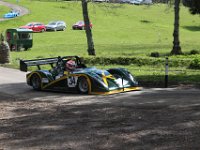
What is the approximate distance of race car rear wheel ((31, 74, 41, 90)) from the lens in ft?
54.5

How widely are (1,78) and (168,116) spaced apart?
1139cm

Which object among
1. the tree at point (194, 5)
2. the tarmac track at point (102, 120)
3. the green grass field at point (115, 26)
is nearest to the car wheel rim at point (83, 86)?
the tarmac track at point (102, 120)

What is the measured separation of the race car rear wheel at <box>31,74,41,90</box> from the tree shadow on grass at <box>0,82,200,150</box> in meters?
2.96

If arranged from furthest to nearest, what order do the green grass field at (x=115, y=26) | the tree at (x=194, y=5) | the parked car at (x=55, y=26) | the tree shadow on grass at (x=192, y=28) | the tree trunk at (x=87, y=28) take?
the tree shadow on grass at (x=192, y=28) → the parked car at (x=55, y=26) → the green grass field at (x=115, y=26) → the tree trunk at (x=87, y=28) → the tree at (x=194, y=5)

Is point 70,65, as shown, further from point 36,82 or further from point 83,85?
point 36,82

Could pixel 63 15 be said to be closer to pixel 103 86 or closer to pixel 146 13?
pixel 146 13

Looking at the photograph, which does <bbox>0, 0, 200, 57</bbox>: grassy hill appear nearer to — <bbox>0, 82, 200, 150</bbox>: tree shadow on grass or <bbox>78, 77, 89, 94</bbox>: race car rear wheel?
<bbox>78, 77, 89, 94</bbox>: race car rear wheel

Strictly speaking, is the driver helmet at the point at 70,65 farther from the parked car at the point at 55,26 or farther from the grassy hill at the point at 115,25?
the parked car at the point at 55,26

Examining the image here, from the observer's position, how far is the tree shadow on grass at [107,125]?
822 cm

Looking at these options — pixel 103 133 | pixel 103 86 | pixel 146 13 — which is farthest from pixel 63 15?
pixel 103 133

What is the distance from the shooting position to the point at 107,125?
9797 mm

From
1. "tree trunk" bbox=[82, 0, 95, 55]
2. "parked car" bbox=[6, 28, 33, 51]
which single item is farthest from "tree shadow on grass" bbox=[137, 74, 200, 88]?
"parked car" bbox=[6, 28, 33, 51]

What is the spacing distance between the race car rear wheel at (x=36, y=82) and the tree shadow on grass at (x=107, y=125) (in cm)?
296

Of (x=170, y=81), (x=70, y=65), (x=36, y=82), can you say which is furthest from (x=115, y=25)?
(x=70, y=65)
